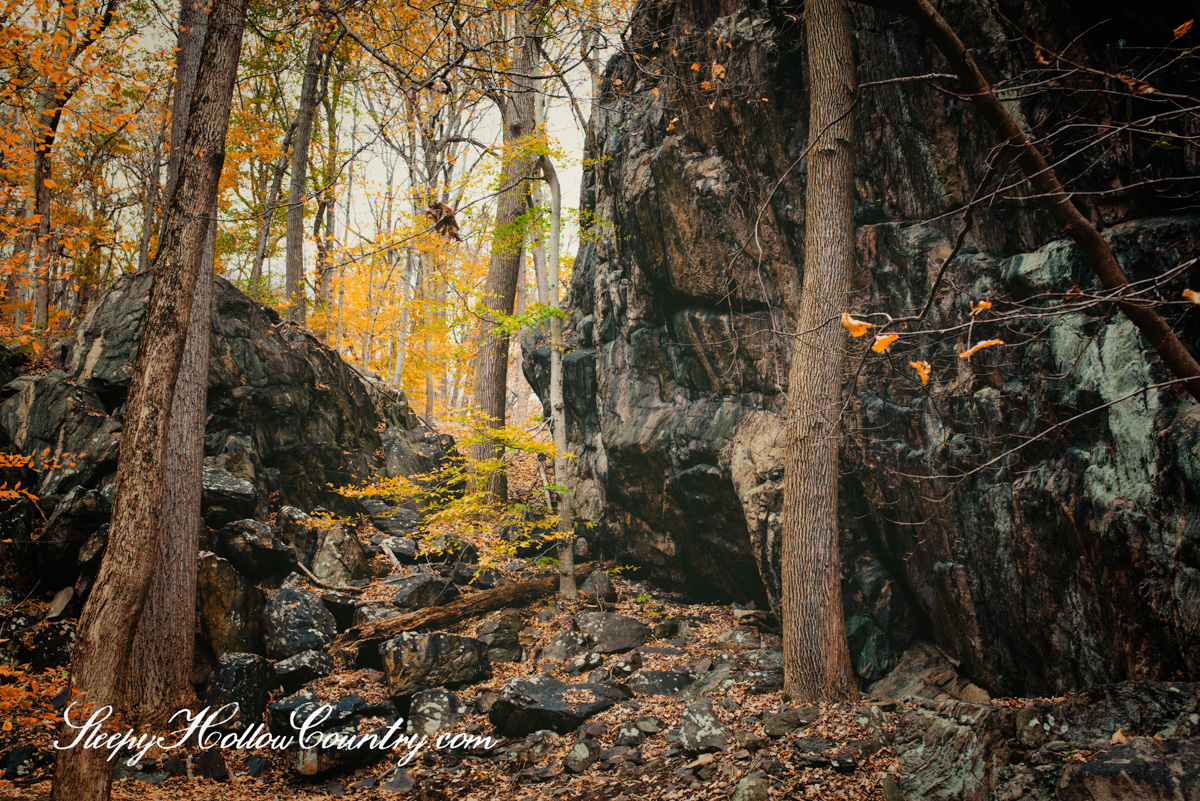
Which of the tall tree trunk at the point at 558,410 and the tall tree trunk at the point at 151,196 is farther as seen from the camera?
the tall tree trunk at the point at 151,196

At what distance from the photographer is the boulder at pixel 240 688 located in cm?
616

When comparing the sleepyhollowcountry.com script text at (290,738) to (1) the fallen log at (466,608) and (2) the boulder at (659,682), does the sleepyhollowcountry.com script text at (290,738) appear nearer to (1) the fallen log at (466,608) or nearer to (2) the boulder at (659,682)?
(1) the fallen log at (466,608)

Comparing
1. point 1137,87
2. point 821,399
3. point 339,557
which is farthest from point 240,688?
point 1137,87

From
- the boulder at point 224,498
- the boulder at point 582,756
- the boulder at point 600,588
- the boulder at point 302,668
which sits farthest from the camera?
the boulder at point 600,588

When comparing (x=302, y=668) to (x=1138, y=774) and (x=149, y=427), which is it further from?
(x=1138, y=774)

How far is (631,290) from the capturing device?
34.3ft

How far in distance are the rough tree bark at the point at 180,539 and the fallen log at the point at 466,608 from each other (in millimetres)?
1868

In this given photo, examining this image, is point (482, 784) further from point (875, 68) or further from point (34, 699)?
point (875, 68)

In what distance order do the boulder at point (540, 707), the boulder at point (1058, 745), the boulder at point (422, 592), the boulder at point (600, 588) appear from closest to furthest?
the boulder at point (1058, 745)
the boulder at point (540, 707)
the boulder at point (422, 592)
the boulder at point (600, 588)

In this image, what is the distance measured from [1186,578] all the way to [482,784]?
20.8 feet

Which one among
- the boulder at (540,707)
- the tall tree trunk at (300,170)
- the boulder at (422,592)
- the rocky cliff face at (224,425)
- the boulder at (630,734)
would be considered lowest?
the boulder at (630,734)

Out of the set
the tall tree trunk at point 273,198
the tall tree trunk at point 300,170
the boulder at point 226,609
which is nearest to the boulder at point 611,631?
the boulder at point 226,609

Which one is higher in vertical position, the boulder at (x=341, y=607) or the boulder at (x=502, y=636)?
the boulder at (x=341, y=607)

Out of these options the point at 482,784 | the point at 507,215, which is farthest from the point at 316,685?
the point at 507,215
